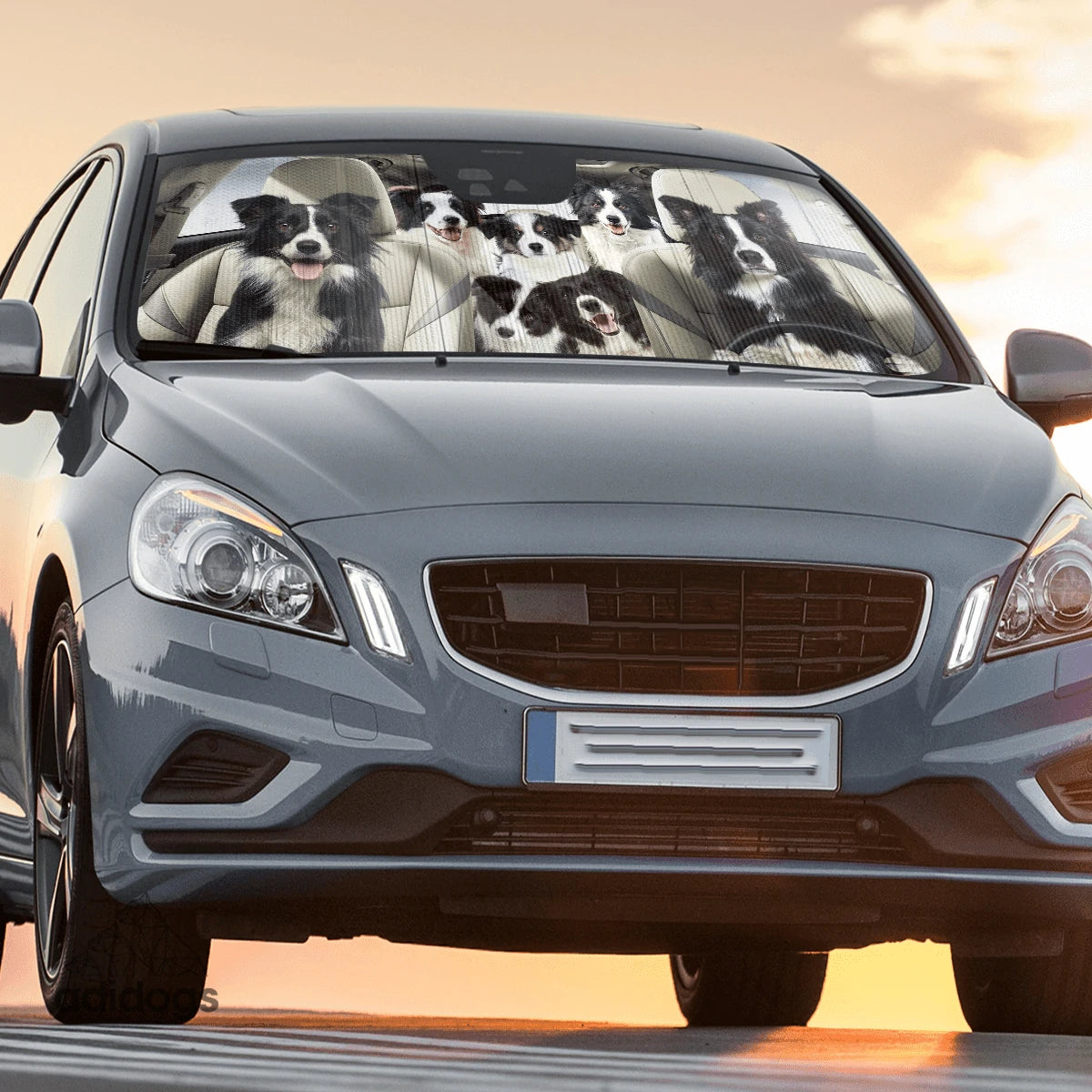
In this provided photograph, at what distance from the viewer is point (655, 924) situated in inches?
201

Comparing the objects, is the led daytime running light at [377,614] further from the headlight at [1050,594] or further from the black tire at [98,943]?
the headlight at [1050,594]

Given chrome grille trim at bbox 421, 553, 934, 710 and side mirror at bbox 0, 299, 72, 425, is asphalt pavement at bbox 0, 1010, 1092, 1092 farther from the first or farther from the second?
side mirror at bbox 0, 299, 72, 425

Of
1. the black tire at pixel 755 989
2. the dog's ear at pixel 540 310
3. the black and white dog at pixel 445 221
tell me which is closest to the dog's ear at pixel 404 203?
the black and white dog at pixel 445 221

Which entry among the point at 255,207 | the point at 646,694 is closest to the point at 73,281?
the point at 255,207

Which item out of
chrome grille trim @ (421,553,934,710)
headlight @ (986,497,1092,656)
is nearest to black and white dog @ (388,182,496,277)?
chrome grille trim @ (421,553,934,710)

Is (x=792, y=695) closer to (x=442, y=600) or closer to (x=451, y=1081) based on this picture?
(x=442, y=600)

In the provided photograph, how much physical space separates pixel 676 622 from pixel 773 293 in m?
1.70

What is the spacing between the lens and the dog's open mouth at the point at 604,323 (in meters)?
6.23

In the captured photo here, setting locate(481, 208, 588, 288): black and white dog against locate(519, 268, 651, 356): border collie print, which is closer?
locate(519, 268, 651, 356): border collie print

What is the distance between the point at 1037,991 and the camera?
19.5ft

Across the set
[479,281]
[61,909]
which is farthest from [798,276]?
[61,909]

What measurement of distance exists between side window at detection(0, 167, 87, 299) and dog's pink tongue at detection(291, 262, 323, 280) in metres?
1.29

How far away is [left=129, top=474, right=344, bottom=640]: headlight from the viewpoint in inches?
195

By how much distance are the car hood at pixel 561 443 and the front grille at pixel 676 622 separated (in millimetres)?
151
